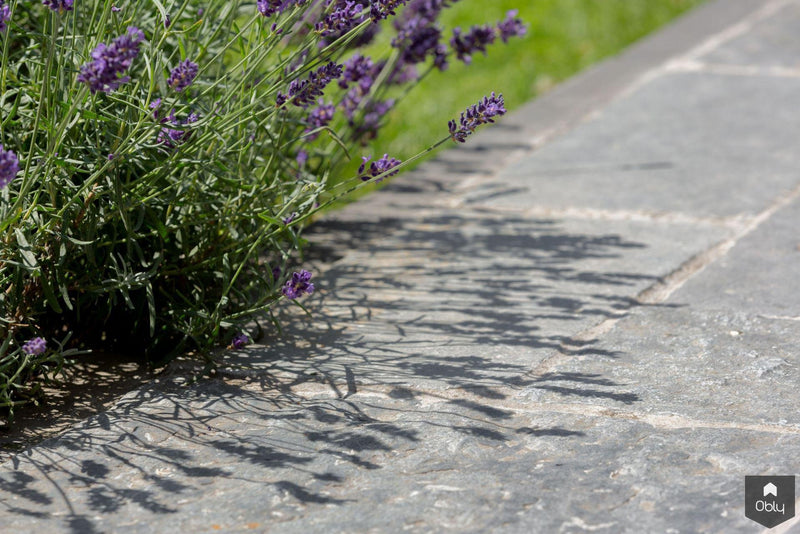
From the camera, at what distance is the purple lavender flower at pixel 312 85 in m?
2.52

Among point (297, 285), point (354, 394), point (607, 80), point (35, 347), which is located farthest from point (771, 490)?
point (607, 80)

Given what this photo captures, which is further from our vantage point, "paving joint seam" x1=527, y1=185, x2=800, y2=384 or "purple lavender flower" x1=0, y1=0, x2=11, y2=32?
"paving joint seam" x1=527, y1=185, x2=800, y2=384

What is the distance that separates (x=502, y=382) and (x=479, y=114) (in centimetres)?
65

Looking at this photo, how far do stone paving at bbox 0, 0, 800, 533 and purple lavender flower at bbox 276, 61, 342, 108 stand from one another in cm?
67

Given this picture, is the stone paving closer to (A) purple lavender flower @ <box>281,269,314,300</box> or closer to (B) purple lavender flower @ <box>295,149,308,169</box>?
(A) purple lavender flower @ <box>281,269,314,300</box>

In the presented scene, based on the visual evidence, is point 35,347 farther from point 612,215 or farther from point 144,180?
point 612,215

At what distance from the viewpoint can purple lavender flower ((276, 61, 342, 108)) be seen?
252cm

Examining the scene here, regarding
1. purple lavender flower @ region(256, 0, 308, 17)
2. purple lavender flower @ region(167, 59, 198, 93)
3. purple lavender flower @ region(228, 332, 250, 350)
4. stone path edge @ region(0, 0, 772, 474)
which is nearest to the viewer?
purple lavender flower @ region(167, 59, 198, 93)

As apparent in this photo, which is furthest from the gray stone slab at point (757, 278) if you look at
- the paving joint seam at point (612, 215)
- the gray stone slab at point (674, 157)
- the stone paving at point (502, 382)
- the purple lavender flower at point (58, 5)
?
the purple lavender flower at point (58, 5)

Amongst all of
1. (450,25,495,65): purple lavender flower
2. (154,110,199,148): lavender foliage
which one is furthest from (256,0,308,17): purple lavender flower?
(450,25,495,65): purple lavender flower

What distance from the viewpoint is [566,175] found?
14.2 ft

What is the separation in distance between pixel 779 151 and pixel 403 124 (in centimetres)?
180

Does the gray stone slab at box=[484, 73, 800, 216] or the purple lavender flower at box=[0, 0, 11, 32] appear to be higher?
the purple lavender flower at box=[0, 0, 11, 32]

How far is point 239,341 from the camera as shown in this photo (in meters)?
2.68
